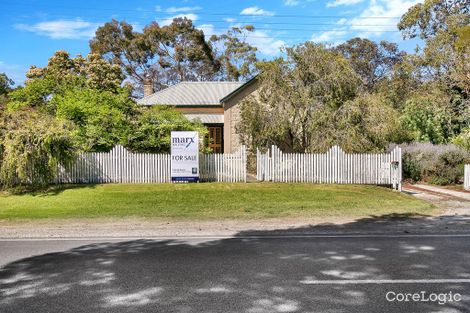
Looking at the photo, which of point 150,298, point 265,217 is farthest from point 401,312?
point 265,217

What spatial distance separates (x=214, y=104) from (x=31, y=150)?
61.2 ft

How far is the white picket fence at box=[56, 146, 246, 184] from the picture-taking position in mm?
17859

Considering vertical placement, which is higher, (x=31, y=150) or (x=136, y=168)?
(x=31, y=150)

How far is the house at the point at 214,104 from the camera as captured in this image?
98.7ft

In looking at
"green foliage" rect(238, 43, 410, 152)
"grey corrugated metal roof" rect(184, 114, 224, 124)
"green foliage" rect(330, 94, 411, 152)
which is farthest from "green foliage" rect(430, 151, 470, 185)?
"grey corrugated metal roof" rect(184, 114, 224, 124)

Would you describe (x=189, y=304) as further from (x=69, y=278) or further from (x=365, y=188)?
(x=365, y=188)

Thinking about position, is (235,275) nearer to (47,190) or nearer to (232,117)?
(47,190)

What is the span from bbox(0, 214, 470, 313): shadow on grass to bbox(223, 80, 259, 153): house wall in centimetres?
2126

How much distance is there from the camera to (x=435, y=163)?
23.8 m

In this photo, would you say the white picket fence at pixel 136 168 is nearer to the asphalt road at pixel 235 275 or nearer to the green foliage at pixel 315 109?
the green foliage at pixel 315 109

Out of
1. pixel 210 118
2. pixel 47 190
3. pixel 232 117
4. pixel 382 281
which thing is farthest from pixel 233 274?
pixel 210 118

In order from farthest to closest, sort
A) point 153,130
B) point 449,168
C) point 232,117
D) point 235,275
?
1. point 232,117
2. point 449,168
3. point 153,130
4. point 235,275

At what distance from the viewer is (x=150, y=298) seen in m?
5.18

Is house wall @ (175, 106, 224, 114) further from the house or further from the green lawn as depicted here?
the green lawn
